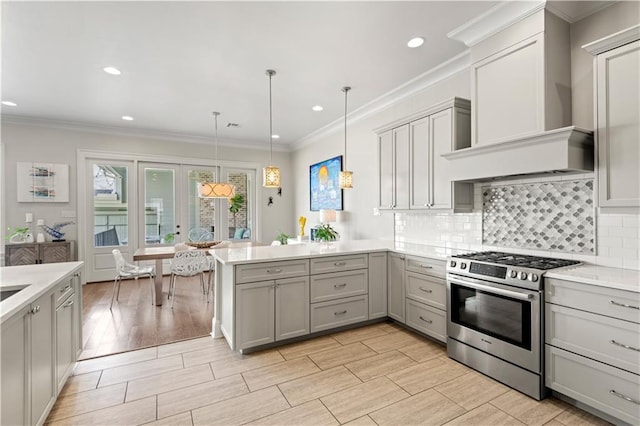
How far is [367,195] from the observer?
473 centimetres

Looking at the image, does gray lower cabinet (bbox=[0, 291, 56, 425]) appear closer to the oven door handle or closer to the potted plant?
the oven door handle

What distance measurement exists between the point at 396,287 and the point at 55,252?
5.29 metres

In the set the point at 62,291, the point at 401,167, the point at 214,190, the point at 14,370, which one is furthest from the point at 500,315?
the point at 214,190

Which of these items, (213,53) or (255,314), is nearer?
(255,314)

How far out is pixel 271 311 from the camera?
2.85m

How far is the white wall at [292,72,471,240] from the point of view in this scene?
Result: 3.68 m

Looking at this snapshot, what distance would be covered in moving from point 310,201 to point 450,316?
13.4ft

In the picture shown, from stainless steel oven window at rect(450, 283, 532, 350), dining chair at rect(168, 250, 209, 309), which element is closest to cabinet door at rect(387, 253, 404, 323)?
stainless steel oven window at rect(450, 283, 532, 350)

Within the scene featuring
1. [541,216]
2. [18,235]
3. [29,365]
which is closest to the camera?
[29,365]

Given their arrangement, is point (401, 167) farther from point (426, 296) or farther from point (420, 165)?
point (426, 296)

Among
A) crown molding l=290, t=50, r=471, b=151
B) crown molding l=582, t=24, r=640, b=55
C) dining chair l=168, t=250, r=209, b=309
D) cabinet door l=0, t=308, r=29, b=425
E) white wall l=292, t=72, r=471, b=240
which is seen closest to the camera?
cabinet door l=0, t=308, r=29, b=425

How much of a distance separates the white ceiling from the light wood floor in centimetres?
280

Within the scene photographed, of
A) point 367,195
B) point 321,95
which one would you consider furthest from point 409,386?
point 321,95

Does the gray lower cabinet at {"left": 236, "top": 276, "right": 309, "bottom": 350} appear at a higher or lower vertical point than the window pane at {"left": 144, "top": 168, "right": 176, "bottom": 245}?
lower
